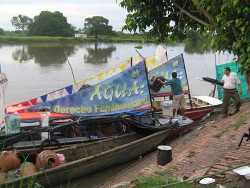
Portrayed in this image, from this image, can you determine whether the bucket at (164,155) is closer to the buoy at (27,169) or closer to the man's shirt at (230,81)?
the buoy at (27,169)

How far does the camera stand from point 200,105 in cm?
1675

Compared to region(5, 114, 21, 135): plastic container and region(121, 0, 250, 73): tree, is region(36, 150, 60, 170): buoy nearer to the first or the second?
region(5, 114, 21, 135): plastic container

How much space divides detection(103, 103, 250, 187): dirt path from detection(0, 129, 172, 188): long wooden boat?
0.33 metres

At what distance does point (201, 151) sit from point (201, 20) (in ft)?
14.5

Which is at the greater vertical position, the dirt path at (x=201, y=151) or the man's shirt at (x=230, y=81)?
the man's shirt at (x=230, y=81)

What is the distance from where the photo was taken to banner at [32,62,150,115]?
13.5 m

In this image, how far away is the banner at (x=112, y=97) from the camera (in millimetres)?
13461

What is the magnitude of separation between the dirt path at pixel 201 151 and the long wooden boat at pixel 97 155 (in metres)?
0.33

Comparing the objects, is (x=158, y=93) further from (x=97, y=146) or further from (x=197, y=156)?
(x=197, y=156)

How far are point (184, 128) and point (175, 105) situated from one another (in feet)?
3.30

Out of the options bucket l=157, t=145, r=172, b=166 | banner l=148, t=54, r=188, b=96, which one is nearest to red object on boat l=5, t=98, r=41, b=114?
banner l=148, t=54, r=188, b=96

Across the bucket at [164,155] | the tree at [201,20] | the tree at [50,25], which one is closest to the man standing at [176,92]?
the bucket at [164,155]

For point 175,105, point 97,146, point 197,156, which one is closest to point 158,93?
point 175,105

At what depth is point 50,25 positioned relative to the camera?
97.1m
